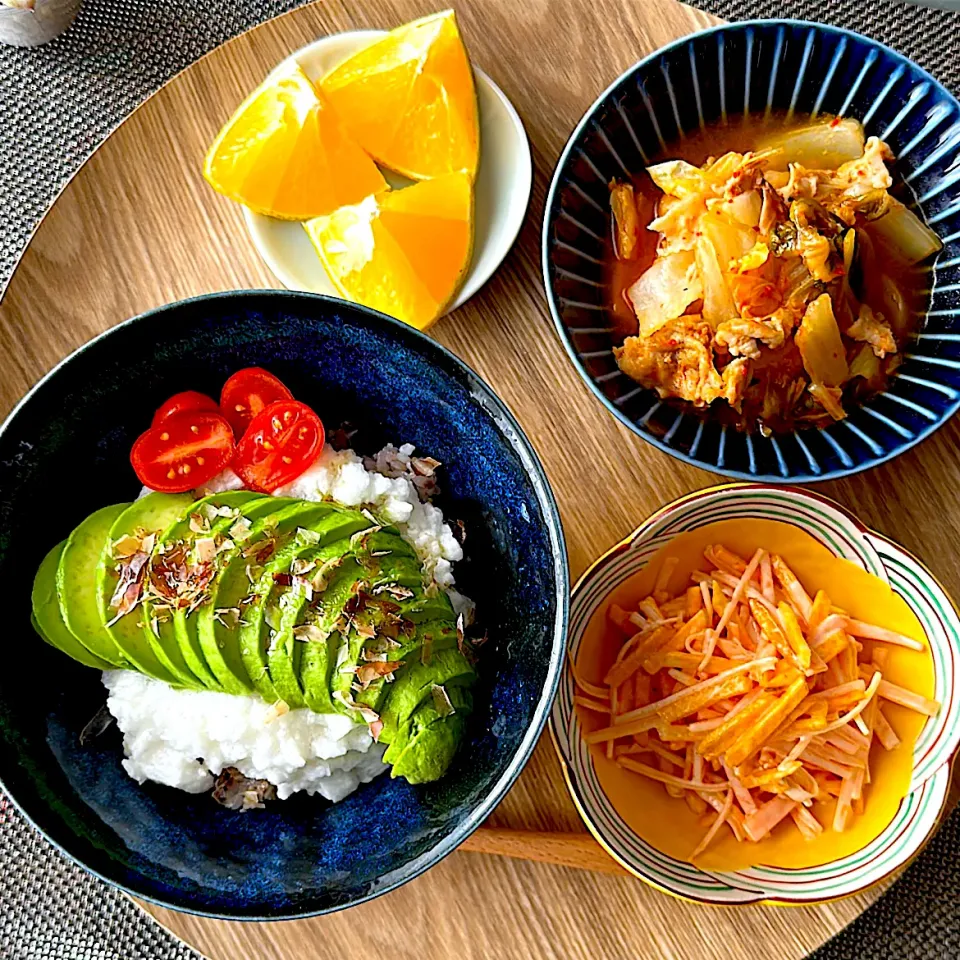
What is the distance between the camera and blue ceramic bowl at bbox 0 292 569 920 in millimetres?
1315

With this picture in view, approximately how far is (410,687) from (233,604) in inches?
9.8

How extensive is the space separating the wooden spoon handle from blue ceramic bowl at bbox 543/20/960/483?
Result: 1.91 ft

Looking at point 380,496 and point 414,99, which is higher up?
point 414,99

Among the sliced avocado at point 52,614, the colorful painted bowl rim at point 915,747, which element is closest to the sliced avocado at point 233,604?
the sliced avocado at point 52,614

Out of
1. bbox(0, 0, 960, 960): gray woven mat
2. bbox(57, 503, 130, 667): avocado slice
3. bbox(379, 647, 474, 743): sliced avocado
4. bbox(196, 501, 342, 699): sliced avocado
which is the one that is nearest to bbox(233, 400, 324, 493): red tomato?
bbox(196, 501, 342, 699): sliced avocado

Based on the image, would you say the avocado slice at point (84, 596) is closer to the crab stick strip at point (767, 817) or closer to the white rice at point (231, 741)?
the white rice at point (231, 741)

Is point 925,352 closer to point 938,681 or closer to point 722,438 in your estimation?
point 722,438

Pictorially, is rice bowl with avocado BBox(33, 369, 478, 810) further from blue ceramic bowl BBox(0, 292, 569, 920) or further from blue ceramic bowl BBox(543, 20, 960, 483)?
blue ceramic bowl BBox(543, 20, 960, 483)

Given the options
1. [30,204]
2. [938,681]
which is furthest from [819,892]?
[30,204]

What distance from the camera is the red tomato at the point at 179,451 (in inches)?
57.2

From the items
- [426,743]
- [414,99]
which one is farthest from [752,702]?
[414,99]

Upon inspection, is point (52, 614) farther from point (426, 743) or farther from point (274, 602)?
Result: point (426, 743)

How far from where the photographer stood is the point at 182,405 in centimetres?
146

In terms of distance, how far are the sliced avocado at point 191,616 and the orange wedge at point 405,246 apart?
0.42m
